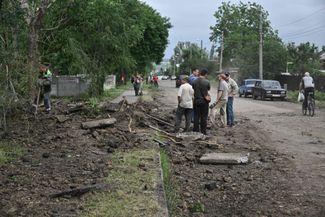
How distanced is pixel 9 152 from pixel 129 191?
4.03m

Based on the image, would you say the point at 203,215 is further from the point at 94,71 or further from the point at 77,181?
the point at 94,71

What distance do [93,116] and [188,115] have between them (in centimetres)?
378

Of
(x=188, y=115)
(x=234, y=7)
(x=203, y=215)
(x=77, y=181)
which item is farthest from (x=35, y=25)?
(x=234, y=7)

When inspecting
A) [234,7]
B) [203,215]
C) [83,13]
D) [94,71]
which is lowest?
[203,215]

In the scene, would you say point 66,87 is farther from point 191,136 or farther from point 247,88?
point 191,136

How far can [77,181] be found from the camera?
7613mm

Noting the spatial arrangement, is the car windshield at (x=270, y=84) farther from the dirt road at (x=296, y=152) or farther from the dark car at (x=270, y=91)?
the dirt road at (x=296, y=152)

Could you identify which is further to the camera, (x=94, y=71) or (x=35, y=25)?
(x=94, y=71)

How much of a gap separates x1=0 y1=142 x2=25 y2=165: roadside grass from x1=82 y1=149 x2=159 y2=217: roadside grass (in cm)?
186

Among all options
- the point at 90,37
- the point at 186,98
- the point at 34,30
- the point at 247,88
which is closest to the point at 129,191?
the point at 186,98

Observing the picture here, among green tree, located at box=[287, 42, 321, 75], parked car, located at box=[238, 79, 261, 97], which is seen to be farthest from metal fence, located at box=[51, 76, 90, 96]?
green tree, located at box=[287, 42, 321, 75]

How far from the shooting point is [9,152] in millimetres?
10094

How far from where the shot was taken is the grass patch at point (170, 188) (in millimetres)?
6852

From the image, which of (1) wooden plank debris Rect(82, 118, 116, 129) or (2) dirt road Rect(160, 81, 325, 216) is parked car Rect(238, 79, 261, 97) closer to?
(2) dirt road Rect(160, 81, 325, 216)
